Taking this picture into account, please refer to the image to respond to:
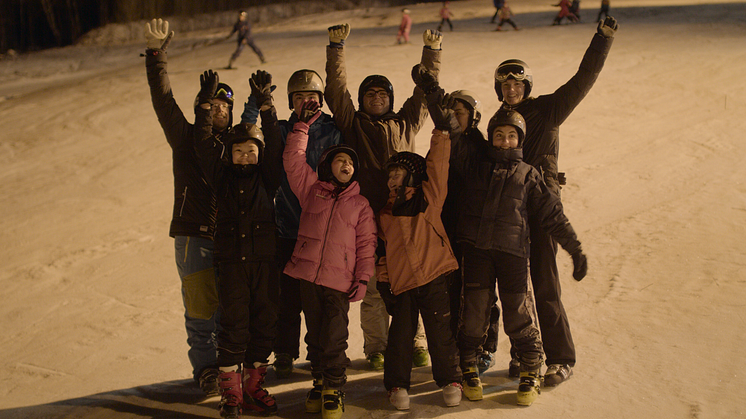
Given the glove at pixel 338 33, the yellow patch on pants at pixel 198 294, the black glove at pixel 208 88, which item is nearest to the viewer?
the black glove at pixel 208 88

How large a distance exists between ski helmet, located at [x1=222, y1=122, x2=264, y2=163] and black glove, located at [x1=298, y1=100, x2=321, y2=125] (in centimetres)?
31

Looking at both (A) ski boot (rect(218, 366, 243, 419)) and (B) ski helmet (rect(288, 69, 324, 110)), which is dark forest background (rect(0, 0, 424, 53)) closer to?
(B) ski helmet (rect(288, 69, 324, 110))

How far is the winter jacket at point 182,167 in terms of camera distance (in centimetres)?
446

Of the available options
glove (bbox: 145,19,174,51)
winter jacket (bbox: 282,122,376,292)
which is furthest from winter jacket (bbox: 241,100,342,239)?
glove (bbox: 145,19,174,51)

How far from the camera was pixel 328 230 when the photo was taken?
415 centimetres

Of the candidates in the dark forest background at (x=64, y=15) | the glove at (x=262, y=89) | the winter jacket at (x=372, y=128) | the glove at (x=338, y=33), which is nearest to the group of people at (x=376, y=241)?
the glove at (x=262, y=89)

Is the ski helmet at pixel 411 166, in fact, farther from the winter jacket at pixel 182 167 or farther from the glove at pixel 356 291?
the winter jacket at pixel 182 167

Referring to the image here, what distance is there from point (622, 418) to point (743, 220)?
4.02 metres

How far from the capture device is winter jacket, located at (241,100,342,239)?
4.62 m

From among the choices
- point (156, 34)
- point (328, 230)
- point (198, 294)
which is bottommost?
point (198, 294)

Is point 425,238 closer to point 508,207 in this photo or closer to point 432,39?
point 508,207

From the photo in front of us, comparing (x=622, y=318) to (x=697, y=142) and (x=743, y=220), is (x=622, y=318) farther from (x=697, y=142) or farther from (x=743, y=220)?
(x=697, y=142)

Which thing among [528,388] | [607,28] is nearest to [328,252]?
[528,388]

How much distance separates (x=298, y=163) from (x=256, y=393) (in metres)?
1.54
